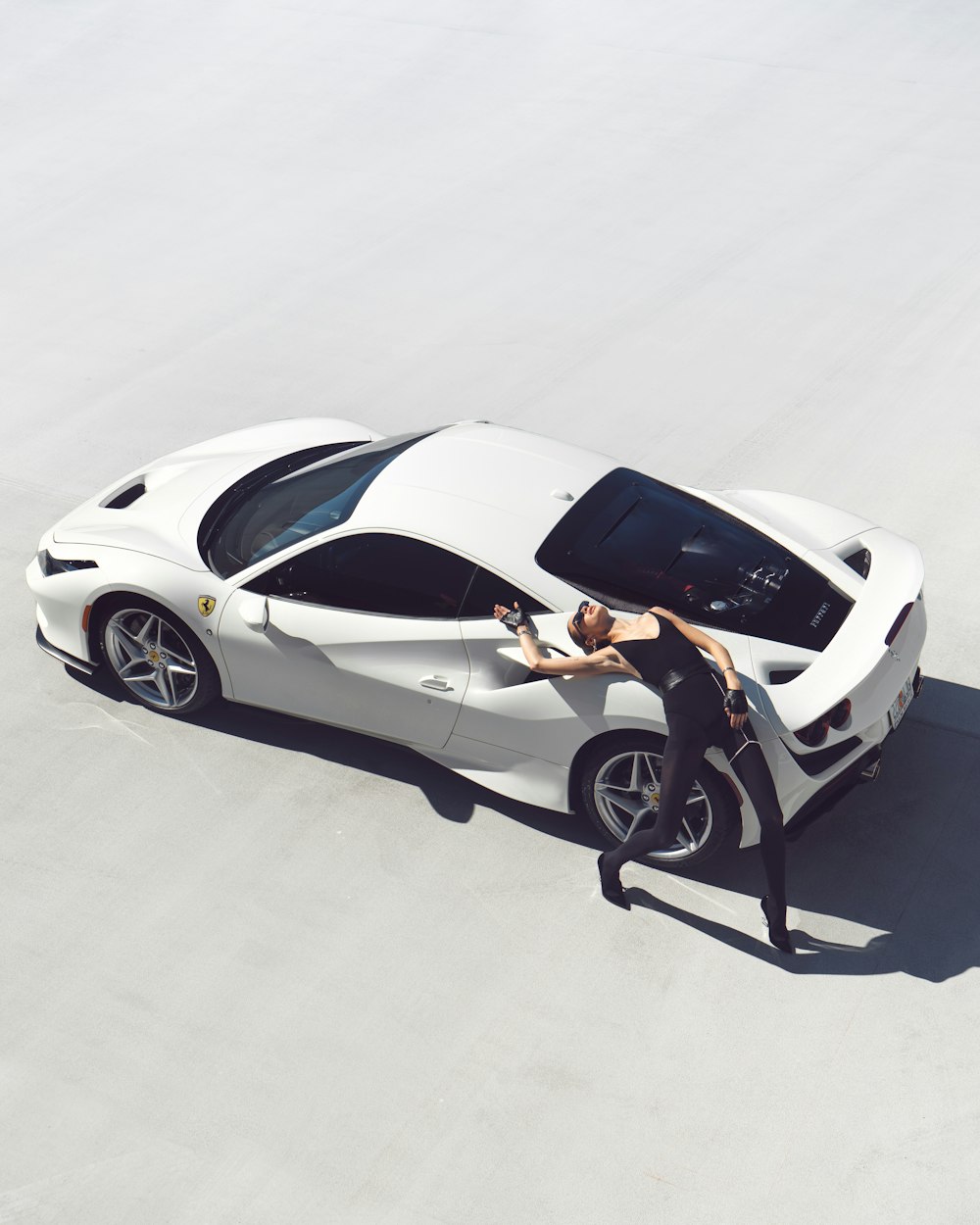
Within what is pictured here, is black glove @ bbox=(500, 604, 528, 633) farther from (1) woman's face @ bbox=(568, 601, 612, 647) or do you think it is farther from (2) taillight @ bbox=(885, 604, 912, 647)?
(2) taillight @ bbox=(885, 604, 912, 647)

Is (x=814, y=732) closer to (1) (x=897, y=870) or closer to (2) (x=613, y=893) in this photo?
(1) (x=897, y=870)

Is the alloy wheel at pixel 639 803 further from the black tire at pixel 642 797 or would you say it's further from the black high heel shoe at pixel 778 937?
the black high heel shoe at pixel 778 937

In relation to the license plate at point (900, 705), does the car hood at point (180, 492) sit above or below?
above

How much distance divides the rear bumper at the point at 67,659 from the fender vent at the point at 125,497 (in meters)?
0.76

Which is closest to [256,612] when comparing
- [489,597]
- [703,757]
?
[489,597]

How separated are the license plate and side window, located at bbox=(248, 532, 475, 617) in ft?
5.98

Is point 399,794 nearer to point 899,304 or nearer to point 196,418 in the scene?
point 196,418

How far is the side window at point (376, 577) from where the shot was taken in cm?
568

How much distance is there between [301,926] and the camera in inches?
213

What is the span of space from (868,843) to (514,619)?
1.80 meters

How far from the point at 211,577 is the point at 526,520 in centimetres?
150

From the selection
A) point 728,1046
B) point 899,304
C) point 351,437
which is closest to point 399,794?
point 728,1046

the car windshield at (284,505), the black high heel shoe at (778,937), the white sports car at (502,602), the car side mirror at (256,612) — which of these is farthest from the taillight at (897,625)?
the car side mirror at (256,612)

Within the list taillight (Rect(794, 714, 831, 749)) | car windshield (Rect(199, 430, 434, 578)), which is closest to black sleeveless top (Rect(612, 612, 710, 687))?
taillight (Rect(794, 714, 831, 749))
